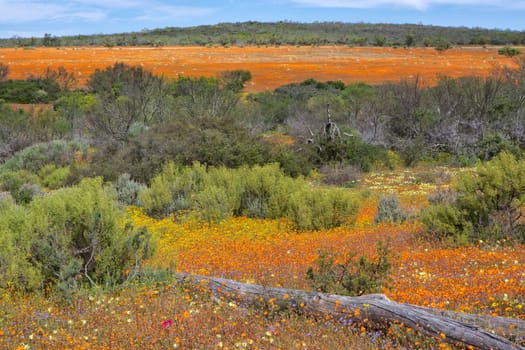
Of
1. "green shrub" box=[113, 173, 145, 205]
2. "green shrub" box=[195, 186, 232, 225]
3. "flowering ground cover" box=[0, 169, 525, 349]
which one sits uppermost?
"flowering ground cover" box=[0, 169, 525, 349]

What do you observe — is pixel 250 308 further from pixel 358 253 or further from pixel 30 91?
pixel 30 91

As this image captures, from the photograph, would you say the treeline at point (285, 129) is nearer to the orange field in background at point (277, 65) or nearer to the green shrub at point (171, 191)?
the green shrub at point (171, 191)

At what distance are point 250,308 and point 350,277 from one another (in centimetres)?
116

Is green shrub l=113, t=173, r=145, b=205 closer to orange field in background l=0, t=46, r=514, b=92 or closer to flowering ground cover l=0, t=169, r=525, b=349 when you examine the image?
flowering ground cover l=0, t=169, r=525, b=349

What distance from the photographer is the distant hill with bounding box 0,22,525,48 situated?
90438 mm

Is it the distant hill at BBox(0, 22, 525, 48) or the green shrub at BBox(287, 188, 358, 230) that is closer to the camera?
the green shrub at BBox(287, 188, 358, 230)

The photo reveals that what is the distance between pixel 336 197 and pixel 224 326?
22.2ft

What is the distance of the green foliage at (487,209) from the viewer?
8.88 m

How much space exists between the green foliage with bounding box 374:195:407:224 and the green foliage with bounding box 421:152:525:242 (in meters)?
1.75

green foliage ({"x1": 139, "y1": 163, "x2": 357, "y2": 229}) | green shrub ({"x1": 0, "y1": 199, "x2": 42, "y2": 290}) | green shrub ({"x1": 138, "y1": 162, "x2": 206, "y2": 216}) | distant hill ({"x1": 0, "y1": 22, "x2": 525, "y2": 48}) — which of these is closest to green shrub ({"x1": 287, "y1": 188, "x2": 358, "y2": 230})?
green foliage ({"x1": 139, "y1": 163, "x2": 357, "y2": 229})

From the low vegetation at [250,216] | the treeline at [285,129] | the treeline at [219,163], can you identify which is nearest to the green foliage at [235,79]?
the treeline at [219,163]

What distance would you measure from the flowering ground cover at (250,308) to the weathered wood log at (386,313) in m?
0.10

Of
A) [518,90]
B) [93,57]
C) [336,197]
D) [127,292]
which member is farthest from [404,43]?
[127,292]

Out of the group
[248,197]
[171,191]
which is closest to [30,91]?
[171,191]
